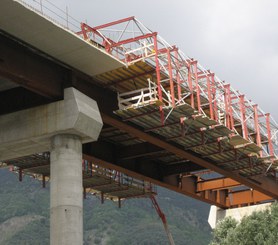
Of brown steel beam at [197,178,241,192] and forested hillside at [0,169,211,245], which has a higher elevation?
forested hillside at [0,169,211,245]

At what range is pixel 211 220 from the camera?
57.5 m

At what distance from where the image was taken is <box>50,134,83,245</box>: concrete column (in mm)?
29312

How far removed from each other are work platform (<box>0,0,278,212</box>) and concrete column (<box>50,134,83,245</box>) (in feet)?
7.20

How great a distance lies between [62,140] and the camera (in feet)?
101

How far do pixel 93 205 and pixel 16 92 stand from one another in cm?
14605

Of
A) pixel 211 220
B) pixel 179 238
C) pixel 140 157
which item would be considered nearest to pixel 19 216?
pixel 179 238

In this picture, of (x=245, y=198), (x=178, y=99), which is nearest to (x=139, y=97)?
(x=178, y=99)

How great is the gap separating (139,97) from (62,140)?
4.00 m

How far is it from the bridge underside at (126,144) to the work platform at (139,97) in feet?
0.16

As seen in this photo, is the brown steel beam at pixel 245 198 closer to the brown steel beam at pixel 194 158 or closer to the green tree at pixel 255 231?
the brown steel beam at pixel 194 158

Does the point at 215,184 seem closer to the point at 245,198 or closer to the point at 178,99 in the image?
the point at 245,198

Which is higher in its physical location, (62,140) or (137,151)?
(137,151)

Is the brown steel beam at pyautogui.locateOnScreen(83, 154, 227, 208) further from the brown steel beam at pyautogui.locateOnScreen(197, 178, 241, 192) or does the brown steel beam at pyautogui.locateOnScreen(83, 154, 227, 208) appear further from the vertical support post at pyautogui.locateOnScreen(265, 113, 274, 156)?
the vertical support post at pyautogui.locateOnScreen(265, 113, 274, 156)

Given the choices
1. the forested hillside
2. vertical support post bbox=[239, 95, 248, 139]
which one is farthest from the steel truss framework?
the forested hillside
